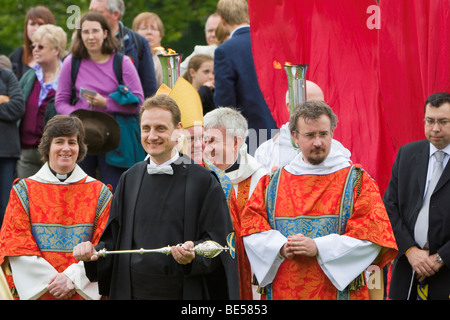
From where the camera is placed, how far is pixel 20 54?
32.3ft

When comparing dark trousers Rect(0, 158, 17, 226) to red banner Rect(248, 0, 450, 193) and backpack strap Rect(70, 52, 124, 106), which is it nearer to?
backpack strap Rect(70, 52, 124, 106)

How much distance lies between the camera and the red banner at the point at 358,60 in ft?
23.4

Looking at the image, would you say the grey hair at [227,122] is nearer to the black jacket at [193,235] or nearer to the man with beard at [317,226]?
the man with beard at [317,226]

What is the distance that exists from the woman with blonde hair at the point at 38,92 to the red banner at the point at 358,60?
2.10 metres

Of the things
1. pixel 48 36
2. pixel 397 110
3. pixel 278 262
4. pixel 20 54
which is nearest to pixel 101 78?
pixel 48 36

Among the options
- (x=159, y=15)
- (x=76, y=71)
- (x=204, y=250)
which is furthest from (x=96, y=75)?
(x=159, y=15)

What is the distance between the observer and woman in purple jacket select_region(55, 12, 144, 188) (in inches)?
319

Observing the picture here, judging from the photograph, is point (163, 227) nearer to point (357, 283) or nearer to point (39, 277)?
point (39, 277)

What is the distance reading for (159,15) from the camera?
648 inches

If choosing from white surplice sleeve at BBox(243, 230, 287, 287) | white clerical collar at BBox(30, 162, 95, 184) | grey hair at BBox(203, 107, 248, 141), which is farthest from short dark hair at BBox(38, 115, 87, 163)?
white surplice sleeve at BBox(243, 230, 287, 287)

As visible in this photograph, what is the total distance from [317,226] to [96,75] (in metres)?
3.31

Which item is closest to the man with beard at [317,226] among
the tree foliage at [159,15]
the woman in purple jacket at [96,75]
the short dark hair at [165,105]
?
the short dark hair at [165,105]

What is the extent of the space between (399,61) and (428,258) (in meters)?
1.79

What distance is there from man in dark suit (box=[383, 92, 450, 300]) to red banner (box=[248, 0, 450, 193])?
0.70 meters
